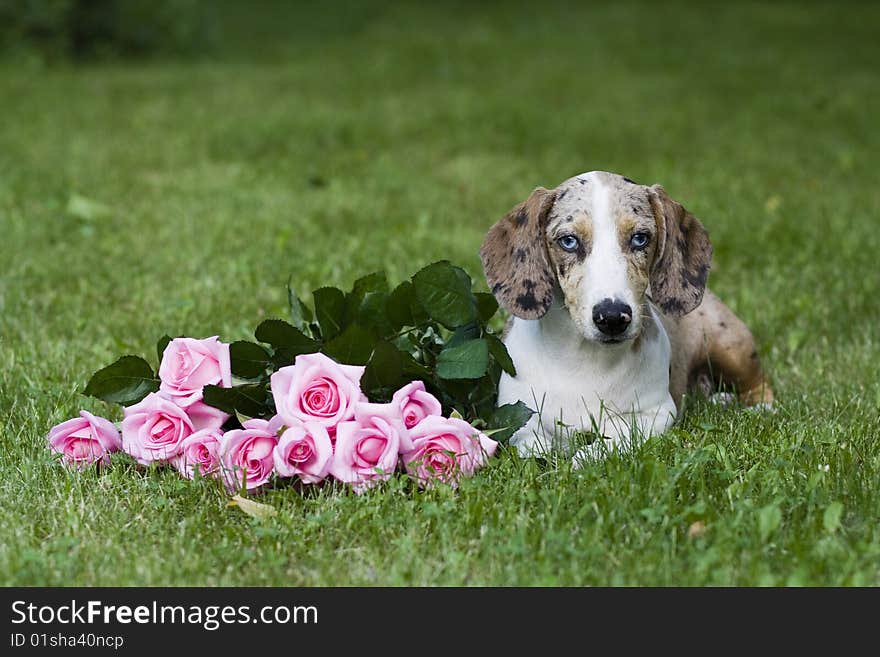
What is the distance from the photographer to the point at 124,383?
376cm

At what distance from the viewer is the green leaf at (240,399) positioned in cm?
362

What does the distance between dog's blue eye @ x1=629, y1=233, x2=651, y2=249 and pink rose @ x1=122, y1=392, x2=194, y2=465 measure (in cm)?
146

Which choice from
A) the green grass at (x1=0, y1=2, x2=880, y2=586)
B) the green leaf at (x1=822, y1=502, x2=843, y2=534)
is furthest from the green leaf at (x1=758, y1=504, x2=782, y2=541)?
the green leaf at (x1=822, y1=502, x2=843, y2=534)

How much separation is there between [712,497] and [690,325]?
1260 millimetres

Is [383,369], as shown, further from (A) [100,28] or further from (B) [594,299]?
(A) [100,28]

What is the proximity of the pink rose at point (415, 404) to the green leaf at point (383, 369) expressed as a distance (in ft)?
0.24

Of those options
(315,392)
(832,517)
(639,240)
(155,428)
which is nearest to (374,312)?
(315,392)

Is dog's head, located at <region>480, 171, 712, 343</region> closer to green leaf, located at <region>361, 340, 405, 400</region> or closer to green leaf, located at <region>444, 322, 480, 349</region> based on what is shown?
green leaf, located at <region>444, 322, 480, 349</region>

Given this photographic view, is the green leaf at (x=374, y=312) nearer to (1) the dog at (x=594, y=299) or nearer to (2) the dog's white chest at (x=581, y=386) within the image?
(1) the dog at (x=594, y=299)

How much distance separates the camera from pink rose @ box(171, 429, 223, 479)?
3.54 metres

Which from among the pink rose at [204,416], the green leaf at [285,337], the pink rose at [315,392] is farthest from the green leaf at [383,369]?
the pink rose at [204,416]

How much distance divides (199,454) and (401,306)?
0.81 meters

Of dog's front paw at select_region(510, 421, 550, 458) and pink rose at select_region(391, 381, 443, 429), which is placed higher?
pink rose at select_region(391, 381, 443, 429)
